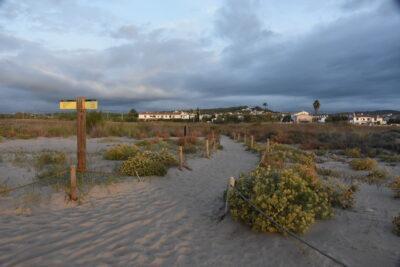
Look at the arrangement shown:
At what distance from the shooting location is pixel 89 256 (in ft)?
16.6

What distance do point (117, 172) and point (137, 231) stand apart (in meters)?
5.40

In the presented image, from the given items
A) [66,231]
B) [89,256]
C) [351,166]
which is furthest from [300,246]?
[351,166]

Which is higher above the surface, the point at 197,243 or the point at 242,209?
the point at 242,209

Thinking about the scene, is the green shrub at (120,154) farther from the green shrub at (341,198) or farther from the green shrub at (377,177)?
the green shrub at (377,177)

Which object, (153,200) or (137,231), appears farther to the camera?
(153,200)

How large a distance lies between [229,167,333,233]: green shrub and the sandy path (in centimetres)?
23

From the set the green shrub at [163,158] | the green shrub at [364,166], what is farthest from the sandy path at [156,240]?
the green shrub at [364,166]

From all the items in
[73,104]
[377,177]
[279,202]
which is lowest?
[377,177]

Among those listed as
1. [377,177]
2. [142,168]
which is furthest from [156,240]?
[377,177]

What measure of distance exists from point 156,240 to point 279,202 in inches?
86.9

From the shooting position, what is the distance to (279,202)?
5.97 meters

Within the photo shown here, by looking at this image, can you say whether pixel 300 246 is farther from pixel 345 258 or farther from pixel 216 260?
pixel 216 260

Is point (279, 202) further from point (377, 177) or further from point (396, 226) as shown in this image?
point (377, 177)

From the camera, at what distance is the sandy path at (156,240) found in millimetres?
5035
